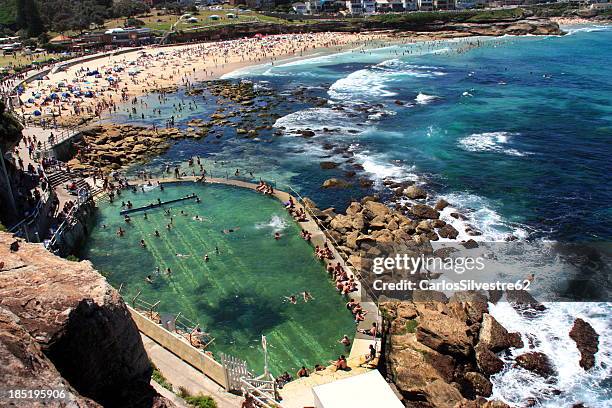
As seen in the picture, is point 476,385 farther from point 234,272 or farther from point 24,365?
point 24,365

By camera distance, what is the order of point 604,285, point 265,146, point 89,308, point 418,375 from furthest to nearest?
point 265,146 → point 604,285 → point 418,375 → point 89,308

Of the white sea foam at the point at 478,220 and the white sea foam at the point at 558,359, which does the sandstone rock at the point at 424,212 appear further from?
the white sea foam at the point at 558,359

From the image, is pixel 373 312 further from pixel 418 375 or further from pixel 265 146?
pixel 265 146

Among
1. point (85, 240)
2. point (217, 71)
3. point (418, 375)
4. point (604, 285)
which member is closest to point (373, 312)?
point (418, 375)

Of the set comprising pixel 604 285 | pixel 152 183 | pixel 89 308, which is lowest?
pixel 604 285

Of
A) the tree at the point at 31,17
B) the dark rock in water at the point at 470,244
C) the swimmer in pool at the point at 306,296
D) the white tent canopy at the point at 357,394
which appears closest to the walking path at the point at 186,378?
the white tent canopy at the point at 357,394
